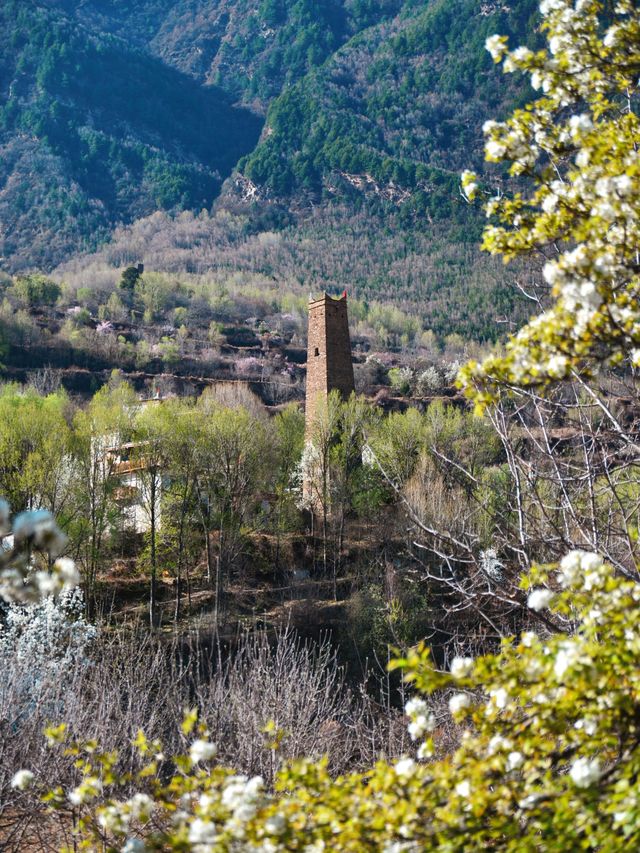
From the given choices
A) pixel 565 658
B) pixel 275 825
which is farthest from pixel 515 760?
pixel 275 825

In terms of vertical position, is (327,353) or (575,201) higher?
(575,201)

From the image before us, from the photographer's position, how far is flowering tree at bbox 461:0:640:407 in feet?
11.0

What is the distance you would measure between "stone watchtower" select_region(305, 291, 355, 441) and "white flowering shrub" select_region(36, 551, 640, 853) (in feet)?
108

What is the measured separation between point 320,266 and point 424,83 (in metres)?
72.6

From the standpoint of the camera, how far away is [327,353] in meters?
36.8

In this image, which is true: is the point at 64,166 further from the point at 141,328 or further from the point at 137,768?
the point at 137,768

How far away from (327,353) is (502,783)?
3416 centimetres

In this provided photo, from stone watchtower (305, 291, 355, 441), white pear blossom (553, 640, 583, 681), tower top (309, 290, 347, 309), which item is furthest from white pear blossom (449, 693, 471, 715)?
tower top (309, 290, 347, 309)

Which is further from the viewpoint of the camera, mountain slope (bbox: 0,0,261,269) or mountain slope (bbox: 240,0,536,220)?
mountain slope (bbox: 240,0,536,220)

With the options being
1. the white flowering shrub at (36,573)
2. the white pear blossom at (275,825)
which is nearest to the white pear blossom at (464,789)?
the white pear blossom at (275,825)

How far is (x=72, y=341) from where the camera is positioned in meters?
64.2

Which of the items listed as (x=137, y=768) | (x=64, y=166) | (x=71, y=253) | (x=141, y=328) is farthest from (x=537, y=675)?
(x=64, y=166)

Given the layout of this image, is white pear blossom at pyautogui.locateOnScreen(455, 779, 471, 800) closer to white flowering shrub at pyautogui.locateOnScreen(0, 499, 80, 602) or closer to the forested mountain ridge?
white flowering shrub at pyautogui.locateOnScreen(0, 499, 80, 602)

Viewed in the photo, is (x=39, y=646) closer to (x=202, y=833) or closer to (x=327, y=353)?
(x=202, y=833)
